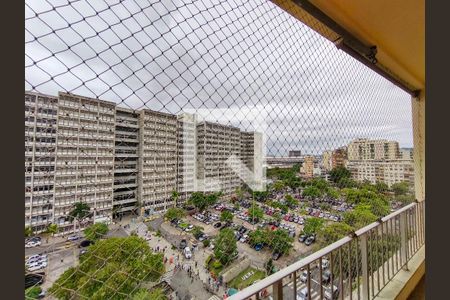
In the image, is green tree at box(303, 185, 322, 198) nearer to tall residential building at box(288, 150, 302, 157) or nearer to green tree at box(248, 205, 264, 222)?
green tree at box(248, 205, 264, 222)

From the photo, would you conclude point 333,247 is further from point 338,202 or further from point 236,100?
point 338,202

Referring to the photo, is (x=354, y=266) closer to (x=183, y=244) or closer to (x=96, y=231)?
(x=96, y=231)

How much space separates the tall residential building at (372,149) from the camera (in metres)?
2.38

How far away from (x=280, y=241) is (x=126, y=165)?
2.00 m

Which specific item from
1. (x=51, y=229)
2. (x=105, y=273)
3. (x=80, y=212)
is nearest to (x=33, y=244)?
(x=51, y=229)

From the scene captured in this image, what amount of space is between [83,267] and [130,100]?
74cm

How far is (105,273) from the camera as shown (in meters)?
1.08

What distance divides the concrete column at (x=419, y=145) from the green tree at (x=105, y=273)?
3.57 metres

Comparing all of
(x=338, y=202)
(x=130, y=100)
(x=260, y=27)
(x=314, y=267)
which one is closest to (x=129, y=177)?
(x=130, y=100)

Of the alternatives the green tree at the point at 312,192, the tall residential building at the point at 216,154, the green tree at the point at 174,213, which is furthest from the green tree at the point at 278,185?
the green tree at the point at 174,213

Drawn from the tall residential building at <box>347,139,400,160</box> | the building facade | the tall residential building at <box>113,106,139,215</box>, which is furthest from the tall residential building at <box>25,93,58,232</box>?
the tall residential building at <box>347,139,400,160</box>

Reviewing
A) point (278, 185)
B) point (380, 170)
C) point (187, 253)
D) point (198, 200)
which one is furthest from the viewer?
point (380, 170)

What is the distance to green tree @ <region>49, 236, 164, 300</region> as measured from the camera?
937 millimetres

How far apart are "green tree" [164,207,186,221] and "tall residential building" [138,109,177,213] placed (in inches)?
1.7
